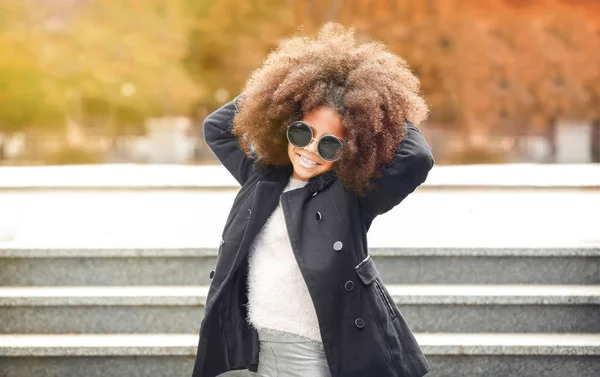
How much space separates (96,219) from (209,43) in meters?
10.6

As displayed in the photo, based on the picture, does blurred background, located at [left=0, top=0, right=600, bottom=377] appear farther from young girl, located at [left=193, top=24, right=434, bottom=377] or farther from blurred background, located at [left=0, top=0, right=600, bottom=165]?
young girl, located at [left=193, top=24, right=434, bottom=377]

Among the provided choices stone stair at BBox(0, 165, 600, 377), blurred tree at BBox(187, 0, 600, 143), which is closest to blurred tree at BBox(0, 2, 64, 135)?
blurred tree at BBox(187, 0, 600, 143)

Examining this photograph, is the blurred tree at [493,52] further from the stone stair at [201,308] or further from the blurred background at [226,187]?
the stone stair at [201,308]

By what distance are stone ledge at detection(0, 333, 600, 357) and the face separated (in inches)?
60.8

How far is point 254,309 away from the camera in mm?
2395

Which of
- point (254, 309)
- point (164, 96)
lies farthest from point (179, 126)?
point (254, 309)

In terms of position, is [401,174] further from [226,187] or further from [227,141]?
[226,187]

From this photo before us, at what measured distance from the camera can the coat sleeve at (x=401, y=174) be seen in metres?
2.37

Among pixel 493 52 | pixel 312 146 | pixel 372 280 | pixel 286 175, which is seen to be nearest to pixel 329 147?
pixel 312 146

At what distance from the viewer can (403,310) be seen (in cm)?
381

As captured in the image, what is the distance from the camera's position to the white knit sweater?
2.35 m

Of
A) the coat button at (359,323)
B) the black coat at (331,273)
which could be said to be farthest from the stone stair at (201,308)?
the coat button at (359,323)

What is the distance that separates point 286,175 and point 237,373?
145 centimetres

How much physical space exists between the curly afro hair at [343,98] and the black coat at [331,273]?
6 centimetres
